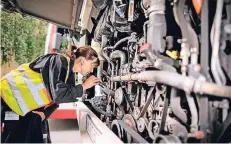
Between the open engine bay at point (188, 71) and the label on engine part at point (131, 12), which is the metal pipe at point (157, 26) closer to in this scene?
the open engine bay at point (188, 71)

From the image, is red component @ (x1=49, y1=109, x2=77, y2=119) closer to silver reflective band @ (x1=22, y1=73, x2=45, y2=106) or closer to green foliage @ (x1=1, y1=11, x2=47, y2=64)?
green foliage @ (x1=1, y1=11, x2=47, y2=64)

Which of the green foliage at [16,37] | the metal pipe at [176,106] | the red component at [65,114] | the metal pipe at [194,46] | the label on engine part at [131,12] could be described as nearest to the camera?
the metal pipe at [194,46]

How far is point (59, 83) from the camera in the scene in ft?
5.25

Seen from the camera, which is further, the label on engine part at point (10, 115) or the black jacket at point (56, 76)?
the label on engine part at point (10, 115)

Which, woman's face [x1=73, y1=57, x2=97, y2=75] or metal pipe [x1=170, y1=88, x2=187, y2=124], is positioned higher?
woman's face [x1=73, y1=57, x2=97, y2=75]

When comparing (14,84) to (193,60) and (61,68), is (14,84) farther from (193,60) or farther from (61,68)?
(193,60)

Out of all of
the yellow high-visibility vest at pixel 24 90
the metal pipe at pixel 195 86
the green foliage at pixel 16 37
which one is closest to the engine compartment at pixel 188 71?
the metal pipe at pixel 195 86

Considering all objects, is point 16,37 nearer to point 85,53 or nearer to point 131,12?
point 85,53

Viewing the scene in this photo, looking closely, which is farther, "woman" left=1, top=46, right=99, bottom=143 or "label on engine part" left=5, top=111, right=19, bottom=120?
"label on engine part" left=5, top=111, right=19, bottom=120

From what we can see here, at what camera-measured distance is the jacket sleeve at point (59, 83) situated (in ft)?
5.21

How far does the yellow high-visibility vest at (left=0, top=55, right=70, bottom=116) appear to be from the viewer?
1.64 metres

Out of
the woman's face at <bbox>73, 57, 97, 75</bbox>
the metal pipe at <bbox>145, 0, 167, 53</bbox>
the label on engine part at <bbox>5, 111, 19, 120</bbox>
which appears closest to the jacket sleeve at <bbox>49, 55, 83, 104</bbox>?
the woman's face at <bbox>73, 57, 97, 75</bbox>

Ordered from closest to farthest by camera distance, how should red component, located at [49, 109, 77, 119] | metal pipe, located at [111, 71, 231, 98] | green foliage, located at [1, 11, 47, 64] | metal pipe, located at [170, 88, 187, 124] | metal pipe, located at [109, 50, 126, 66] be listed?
metal pipe, located at [111, 71, 231, 98] < metal pipe, located at [170, 88, 187, 124] < metal pipe, located at [109, 50, 126, 66] < green foliage, located at [1, 11, 47, 64] < red component, located at [49, 109, 77, 119]

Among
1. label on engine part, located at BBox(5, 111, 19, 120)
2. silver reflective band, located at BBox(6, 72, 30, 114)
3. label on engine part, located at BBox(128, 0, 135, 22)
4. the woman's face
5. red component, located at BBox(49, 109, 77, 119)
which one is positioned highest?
label on engine part, located at BBox(128, 0, 135, 22)
